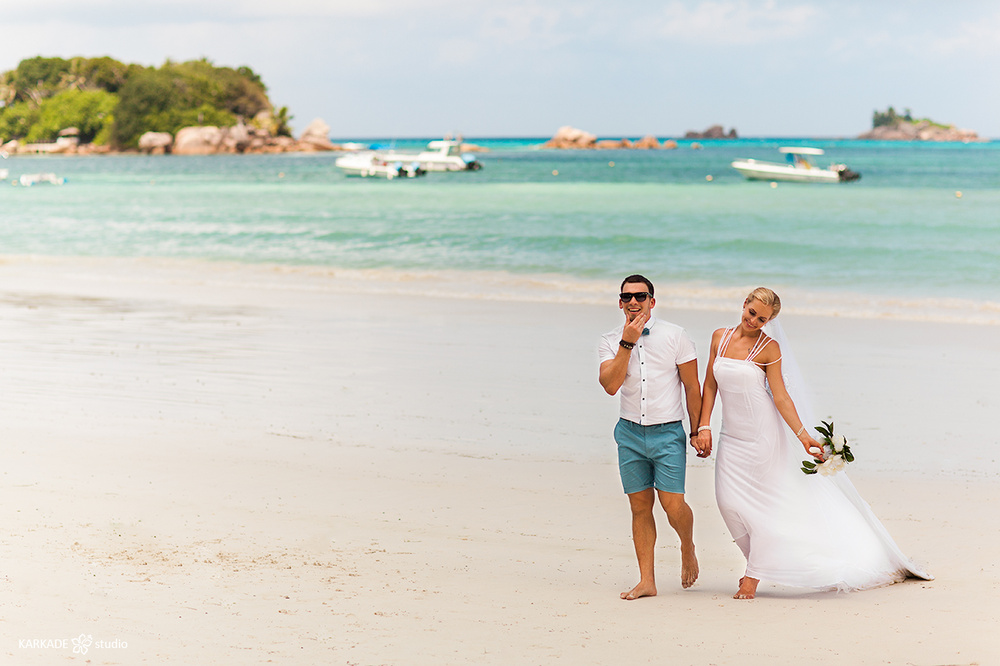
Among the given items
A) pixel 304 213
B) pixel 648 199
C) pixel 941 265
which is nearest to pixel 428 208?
pixel 304 213

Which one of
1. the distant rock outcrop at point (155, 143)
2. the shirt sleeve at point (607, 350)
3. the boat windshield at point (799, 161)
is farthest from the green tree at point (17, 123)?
the shirt sleeve at point (607, 350)

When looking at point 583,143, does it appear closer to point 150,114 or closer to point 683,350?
point 150,114

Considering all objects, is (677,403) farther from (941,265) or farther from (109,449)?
(941,265)

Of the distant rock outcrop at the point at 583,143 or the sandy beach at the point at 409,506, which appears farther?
A: the distant rock outcrop at the point at 583,143

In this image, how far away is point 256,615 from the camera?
4.13 meters

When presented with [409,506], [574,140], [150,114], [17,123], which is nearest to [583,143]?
[574,140]

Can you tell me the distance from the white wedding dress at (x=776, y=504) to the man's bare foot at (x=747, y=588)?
0.04 meters

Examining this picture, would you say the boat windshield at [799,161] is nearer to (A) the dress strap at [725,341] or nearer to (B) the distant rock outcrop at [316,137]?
(A) the dress strap at [725,341]

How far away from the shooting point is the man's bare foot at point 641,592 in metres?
4.48

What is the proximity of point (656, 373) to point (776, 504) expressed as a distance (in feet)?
3.02

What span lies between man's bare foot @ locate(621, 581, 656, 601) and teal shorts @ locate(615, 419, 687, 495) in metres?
0.47

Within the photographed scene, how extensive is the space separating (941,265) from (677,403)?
18983mm

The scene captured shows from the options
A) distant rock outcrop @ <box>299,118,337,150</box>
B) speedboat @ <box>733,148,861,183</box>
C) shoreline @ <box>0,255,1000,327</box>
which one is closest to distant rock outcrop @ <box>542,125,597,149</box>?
distant rock outcrop @ <box>299,118,337,150</box>

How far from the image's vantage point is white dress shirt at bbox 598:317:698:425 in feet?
14.6
